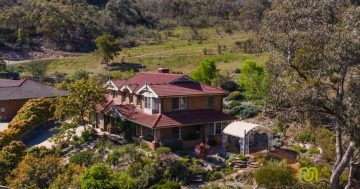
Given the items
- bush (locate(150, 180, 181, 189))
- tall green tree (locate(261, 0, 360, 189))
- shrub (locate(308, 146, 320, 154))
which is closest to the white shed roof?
shrub (locate(308, 146, 320, 154))

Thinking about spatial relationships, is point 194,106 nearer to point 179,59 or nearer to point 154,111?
point 154,111

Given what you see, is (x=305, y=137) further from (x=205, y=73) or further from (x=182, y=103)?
(x=205, y=73)

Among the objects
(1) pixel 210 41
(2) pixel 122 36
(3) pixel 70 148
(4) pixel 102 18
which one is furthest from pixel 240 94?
(4) pixel 102 18

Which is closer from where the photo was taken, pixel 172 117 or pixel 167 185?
pixel 167 185

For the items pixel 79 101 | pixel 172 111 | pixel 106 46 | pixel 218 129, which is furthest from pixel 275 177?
pixel 106 46

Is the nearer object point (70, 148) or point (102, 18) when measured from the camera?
point (70, 148)

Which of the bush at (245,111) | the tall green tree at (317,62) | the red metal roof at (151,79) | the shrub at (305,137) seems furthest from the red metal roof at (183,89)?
the tall green tree at (317,62)

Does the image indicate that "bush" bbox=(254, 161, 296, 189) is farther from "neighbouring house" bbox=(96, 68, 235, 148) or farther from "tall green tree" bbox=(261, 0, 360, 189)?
"neighbouring house" bbox=(96, 68, 235, 148)
